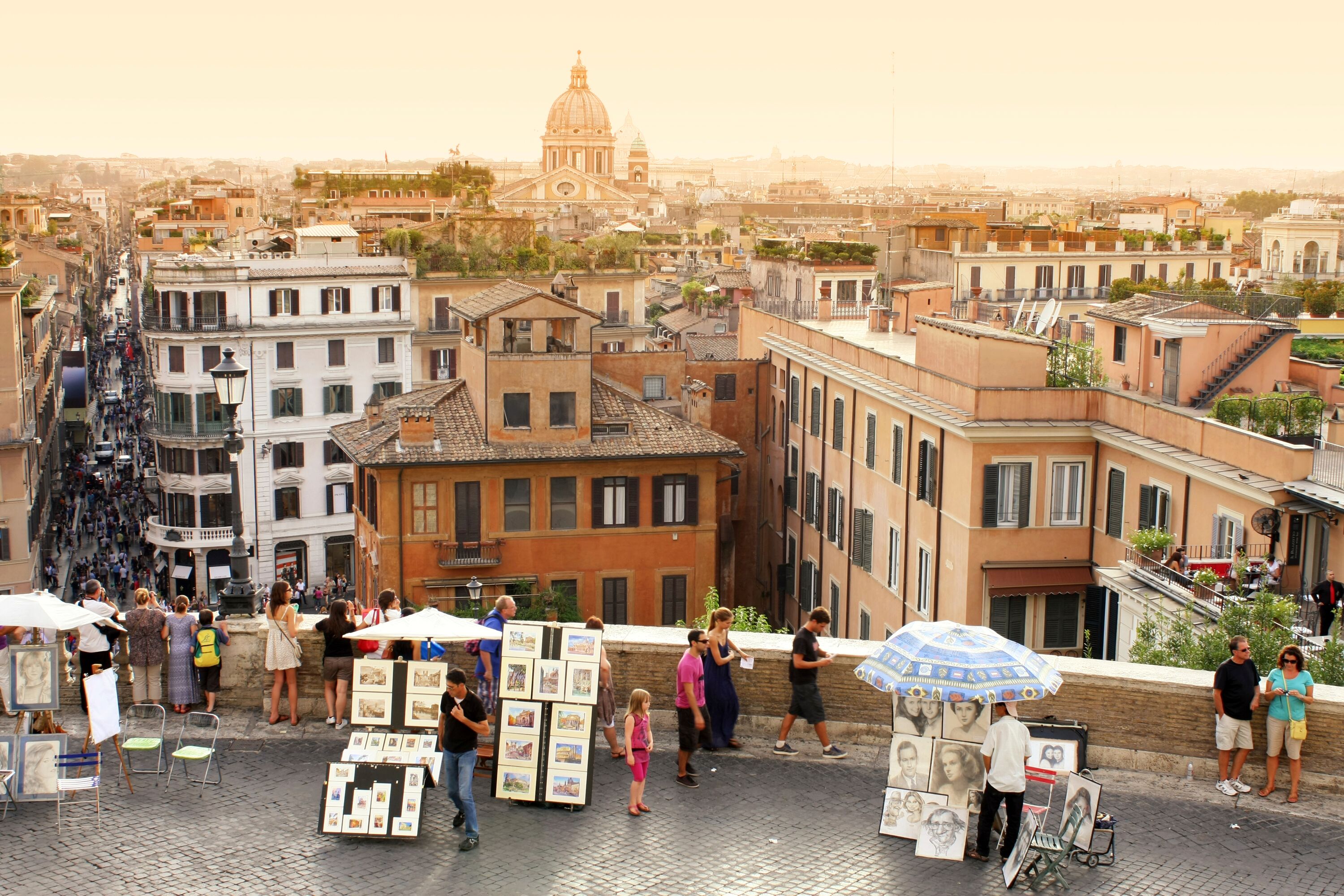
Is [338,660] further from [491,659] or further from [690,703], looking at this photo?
[690,703]

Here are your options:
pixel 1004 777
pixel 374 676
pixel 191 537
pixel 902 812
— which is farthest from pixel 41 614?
pixel 191 537

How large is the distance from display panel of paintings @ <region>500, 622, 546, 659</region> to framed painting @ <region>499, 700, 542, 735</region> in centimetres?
45

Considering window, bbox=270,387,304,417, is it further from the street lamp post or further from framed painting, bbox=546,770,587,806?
framed painting, bbox=546,770,587,806

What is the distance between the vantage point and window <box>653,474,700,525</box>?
34000mm

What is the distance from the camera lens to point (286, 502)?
54.8 metres

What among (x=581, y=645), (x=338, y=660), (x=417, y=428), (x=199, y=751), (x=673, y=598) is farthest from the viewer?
(x=673, y=598)

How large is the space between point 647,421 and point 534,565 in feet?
13.7

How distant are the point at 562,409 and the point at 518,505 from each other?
7.82 feet

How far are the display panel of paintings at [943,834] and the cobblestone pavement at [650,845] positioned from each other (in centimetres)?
10

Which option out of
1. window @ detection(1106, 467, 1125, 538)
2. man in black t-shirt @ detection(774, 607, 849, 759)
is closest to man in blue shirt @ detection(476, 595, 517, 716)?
man in black t-shirt @ detection(774, 607, 849, 759)

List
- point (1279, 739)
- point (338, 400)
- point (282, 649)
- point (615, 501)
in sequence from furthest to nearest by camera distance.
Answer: point (338, 400) < point (615, 501) < point (282, 649) < point (1279, 739)

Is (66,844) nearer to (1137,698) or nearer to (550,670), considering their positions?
(550,670)

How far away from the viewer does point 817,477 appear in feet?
117

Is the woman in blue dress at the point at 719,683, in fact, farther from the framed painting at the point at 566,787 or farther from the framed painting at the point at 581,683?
the framed painting at the point at 566,787
